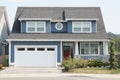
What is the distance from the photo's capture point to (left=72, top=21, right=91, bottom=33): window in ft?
148

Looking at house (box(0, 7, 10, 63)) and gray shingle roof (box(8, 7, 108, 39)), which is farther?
house (box(0, 7, 10, 63))

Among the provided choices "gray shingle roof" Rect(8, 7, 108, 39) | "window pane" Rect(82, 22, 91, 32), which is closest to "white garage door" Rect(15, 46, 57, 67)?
"gray shingle roof" Rect(8, 7, 108, 39)

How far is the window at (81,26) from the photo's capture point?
45.1 metres

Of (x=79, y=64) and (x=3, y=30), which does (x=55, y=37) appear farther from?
(x=3, y=30)

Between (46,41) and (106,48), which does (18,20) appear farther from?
(106,48)

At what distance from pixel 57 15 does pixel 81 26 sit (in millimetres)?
3925

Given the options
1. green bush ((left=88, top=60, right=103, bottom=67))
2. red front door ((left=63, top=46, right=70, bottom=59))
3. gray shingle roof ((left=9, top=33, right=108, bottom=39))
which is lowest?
green bush ((left=88, top=60, right=103, bottom=67))

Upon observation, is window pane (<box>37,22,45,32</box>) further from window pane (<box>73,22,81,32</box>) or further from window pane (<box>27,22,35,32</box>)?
Answer: window pane (<box>73,22,81,32</box>)

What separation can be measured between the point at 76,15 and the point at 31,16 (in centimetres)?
549

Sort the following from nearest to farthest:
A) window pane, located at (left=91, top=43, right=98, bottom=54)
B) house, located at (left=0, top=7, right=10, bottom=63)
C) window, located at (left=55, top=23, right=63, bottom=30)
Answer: window pane, located at (left=91, top=43, right=98, bottom=54) < window, located at (left=55, top=23, right=63, bottom=30) < house, located at (left=0, top=7, right=10, bottom=63)

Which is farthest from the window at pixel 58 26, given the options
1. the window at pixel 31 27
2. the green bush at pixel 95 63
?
the green bush at pixel 95 63

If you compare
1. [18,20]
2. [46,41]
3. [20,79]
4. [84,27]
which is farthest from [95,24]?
[20,79]

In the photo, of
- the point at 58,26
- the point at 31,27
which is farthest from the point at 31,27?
the point at 58,26

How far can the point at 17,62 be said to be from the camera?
42.8 metres
